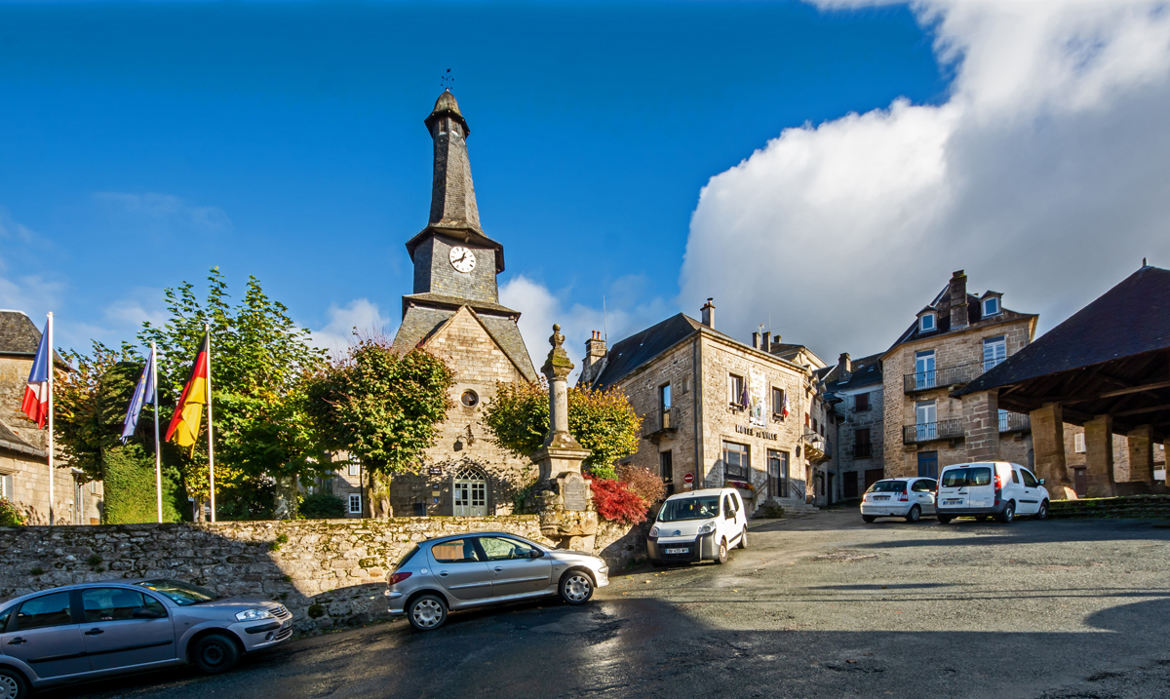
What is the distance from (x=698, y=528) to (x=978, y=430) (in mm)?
22942

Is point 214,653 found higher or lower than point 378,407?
lower

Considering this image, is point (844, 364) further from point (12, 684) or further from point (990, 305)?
point (12, 684)

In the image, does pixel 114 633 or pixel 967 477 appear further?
pixel 967 477

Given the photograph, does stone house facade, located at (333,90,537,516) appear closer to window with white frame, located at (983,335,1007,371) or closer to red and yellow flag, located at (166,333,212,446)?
red and yellow flag, located at (166,333,212,446)

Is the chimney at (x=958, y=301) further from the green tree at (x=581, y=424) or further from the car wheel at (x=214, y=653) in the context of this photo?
the car wheel at (x=214, y=653)

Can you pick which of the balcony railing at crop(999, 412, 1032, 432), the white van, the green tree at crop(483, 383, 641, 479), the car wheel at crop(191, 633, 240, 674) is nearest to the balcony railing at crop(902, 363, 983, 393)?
the balcony railing at crop(999, 412, 1032, 432)

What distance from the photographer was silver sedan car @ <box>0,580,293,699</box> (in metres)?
8.20

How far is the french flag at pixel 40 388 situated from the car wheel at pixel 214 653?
770 cm

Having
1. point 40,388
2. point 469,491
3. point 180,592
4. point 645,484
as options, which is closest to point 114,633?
point 180,592

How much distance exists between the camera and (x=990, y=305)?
31547 millimetres

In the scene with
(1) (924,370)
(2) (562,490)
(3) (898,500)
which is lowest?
(3) (898,500)

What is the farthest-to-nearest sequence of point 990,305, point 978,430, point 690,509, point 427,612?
1. point 990,305
2. point 978,430
3. point 690,509
4. point 427,612

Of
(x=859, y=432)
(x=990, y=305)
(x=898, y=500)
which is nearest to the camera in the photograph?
(x=898, y=500)

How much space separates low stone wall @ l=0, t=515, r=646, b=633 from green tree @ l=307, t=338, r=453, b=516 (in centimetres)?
366
